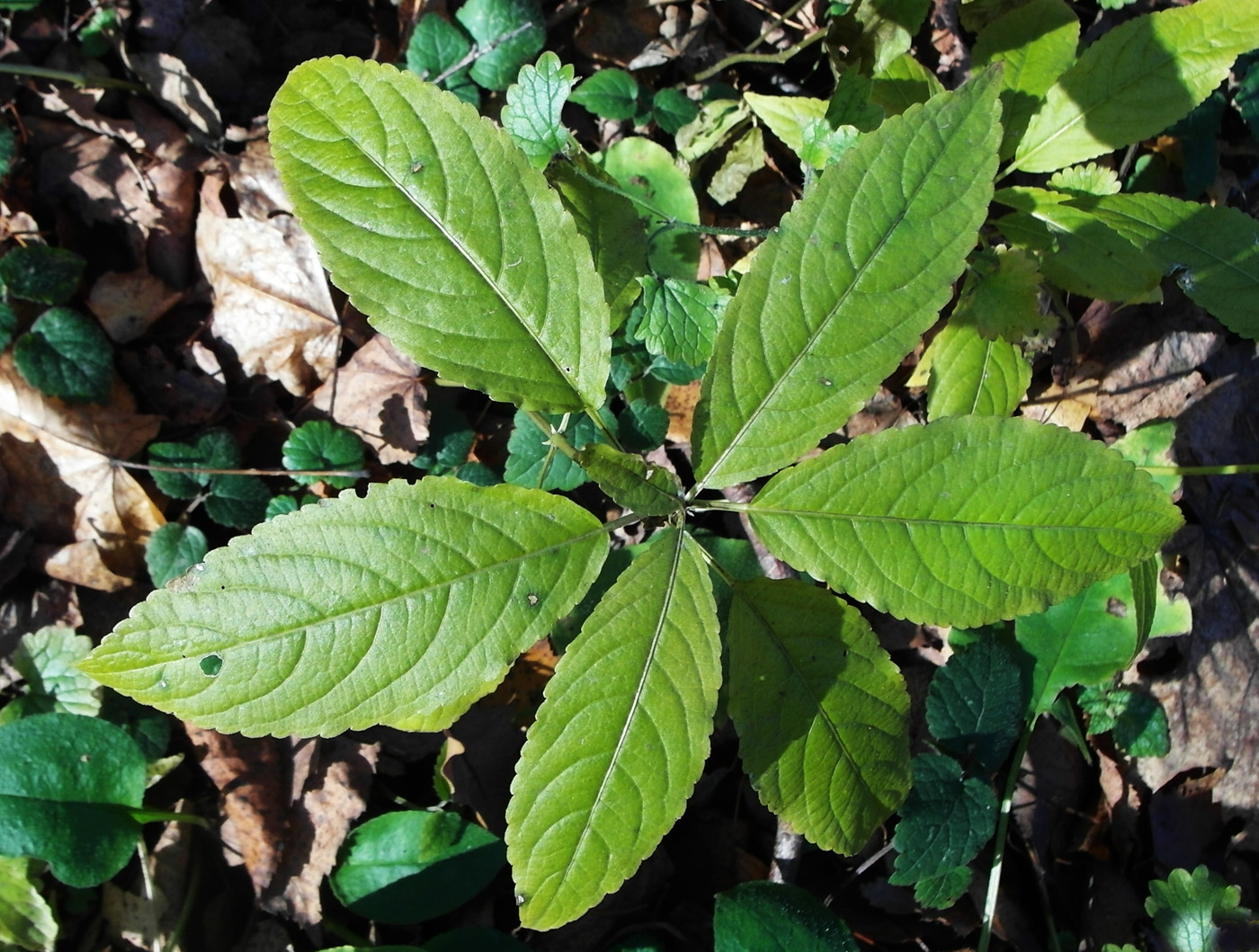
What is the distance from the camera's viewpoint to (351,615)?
1.28 meters

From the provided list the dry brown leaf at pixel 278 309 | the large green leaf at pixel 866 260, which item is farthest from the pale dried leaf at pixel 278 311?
the large green leaf at pixel 866 260

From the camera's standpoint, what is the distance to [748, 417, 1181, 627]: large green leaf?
1.35m

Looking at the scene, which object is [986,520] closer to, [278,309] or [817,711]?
[817,711]

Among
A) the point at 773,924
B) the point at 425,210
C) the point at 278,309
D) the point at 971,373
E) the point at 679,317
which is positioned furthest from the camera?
the point at 278,309

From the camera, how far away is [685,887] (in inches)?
98.2

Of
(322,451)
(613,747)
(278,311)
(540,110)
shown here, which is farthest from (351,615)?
(278,311)

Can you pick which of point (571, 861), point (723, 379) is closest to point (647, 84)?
point (723, 379)

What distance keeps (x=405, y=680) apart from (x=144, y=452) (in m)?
1.82

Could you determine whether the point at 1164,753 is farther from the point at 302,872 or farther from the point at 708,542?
the point at 302,872

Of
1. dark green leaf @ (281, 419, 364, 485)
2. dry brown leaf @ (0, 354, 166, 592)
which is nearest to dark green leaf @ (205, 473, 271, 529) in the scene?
dark green leaf @ (281, 419, 364, 485)

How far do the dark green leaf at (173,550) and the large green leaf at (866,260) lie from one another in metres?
1.80

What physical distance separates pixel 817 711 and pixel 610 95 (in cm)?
203

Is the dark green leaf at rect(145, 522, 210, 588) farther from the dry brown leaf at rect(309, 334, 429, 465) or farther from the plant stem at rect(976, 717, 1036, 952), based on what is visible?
the plant stem at rect(976, 717, 1036, 952)

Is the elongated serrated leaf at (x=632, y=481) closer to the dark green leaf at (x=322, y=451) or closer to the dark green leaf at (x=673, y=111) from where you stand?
the dark green leaf at (x=322, y=451)
